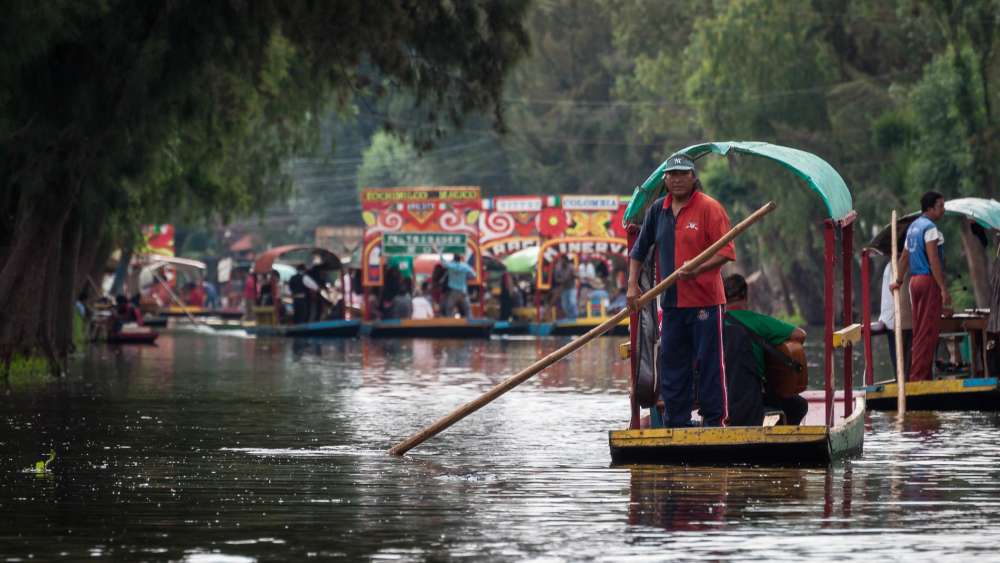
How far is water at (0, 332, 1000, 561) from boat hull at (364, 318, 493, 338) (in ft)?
80.6

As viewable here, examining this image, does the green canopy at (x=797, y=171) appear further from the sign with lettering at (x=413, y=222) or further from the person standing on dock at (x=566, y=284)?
the person standing on dock at (x=566, y=284)

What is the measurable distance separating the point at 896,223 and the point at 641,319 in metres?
5.40

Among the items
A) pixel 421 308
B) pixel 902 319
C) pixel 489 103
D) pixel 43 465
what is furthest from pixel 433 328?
pixel 43 465

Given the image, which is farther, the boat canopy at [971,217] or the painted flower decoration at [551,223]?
the painted flower decoration at [551,223]

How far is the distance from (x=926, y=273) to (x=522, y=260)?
4162 centimetres

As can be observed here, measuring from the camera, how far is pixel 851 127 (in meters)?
48.8

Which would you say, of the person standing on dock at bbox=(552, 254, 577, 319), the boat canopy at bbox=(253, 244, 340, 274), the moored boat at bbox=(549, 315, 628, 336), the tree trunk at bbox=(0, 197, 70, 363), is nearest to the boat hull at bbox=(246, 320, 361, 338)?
the boat canopy at bbox=(253, 244, 340, 274)

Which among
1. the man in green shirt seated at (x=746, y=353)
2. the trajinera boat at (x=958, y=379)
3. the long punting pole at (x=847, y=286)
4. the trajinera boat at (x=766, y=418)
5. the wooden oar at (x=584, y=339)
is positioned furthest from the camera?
the trajinera boat at (x=958, y=379)

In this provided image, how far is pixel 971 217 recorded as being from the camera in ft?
58.7

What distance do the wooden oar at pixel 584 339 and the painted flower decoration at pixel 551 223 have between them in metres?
41.0

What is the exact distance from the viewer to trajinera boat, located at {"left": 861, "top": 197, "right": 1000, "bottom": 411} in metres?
17.3

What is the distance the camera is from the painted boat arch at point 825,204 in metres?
12.1

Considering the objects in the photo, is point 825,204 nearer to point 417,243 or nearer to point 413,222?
point 417,243

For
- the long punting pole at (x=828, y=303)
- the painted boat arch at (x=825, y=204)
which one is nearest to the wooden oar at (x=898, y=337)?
the painted boat arch at (x=825, y=204)
